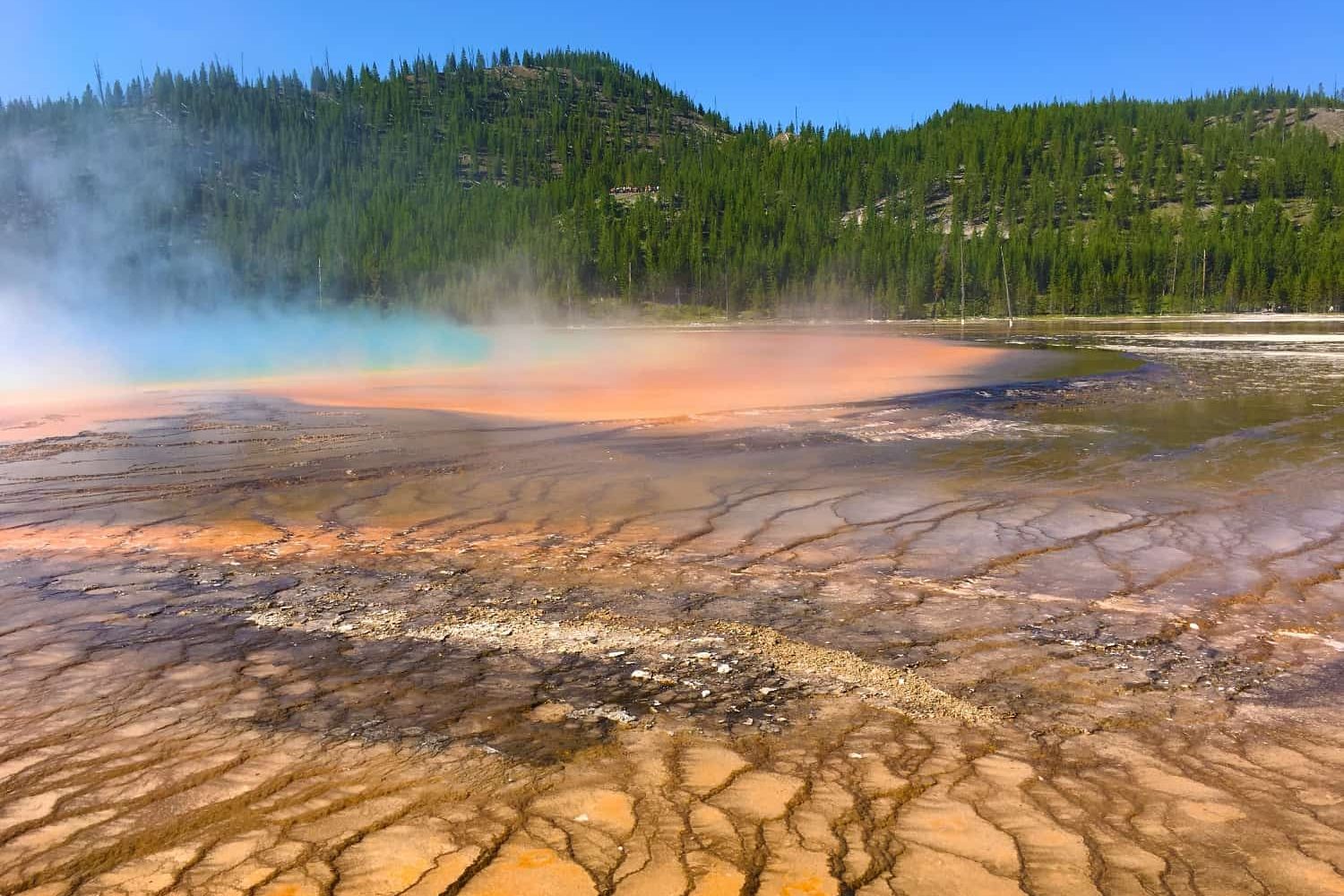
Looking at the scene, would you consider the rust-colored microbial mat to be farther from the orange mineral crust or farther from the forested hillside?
the forested hillside

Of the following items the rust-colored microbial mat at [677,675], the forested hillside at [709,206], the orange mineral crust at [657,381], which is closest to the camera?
the rust-colored microbial mat at [677,675]

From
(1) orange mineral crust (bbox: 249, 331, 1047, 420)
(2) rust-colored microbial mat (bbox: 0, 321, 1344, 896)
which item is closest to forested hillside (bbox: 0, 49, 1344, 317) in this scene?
(1) orange mineral crust (bbox: 249, 331, 1047, 420)

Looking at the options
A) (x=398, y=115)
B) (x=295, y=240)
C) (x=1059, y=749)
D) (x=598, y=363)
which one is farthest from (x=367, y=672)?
(x=398, y=115)

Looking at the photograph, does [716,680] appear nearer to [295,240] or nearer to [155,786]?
[155,786]

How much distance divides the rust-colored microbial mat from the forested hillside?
82.6m

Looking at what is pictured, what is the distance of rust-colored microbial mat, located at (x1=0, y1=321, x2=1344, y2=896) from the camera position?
13.1 ft

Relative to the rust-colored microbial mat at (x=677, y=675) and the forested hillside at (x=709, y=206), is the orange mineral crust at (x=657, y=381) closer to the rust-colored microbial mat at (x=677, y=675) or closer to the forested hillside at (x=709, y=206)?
the rust-colored microbial mat at (x=677, y=675)

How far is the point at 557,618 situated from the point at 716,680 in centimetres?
163

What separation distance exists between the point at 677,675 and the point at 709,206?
130676mm

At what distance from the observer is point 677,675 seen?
5934mm

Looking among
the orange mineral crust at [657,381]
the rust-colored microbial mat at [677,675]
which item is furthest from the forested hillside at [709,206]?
the rust-colored microbial mat at [677,675]

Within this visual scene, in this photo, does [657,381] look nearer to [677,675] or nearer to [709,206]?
[677,675]

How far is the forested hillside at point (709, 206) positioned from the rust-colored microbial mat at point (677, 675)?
271ft

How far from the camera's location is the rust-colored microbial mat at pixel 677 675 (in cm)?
400
